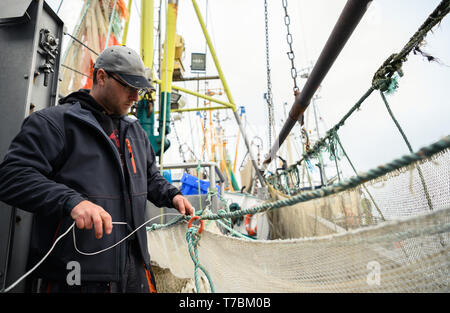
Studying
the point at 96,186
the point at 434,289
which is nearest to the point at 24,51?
the point at 96,186

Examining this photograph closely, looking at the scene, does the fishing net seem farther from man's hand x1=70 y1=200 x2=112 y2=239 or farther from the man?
man's hand x1=70 y1=200 x2=112 y2=239

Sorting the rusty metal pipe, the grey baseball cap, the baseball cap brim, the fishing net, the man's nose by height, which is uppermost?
the rusty metal pipe

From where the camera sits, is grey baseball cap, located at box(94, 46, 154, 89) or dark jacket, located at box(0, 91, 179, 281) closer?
dark jacket, located at box(0, 91, 179, 281)

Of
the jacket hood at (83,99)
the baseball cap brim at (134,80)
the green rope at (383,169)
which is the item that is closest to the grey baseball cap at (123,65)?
the baseball cap brim at (134,80)

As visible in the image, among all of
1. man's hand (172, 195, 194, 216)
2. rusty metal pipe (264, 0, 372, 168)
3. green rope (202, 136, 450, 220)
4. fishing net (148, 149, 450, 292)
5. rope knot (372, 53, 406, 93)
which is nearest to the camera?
green rope (202, 136, 450, 220)

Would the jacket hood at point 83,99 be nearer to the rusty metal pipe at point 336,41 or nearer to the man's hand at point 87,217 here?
the man's hand at point 87,217

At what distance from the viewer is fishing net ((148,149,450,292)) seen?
0.73m

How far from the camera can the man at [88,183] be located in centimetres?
104

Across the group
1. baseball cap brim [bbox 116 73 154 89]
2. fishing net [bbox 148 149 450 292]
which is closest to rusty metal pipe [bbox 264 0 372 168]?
fishing net [bbox 148 149 450 292]

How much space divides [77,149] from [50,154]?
0.12 metres

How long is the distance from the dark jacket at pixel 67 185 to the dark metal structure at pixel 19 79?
0.15 meters

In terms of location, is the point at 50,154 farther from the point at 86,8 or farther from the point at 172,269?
the point at 86,8

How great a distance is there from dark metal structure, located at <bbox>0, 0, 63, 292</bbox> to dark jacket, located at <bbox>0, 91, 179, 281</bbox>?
0.15 metres

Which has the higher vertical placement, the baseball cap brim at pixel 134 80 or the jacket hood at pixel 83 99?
the baseball cap brim at pixel 134 80
